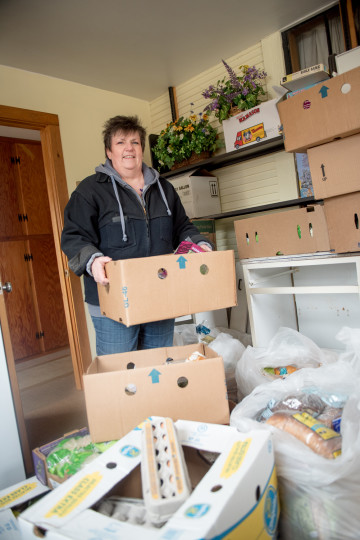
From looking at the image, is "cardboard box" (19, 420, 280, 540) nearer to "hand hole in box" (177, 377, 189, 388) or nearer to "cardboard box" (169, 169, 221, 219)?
"hand hole in box" (177, 377, 189, 388)

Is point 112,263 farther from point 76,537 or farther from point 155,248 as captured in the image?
point 76,537

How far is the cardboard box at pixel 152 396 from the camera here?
107cm

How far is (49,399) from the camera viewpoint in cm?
275

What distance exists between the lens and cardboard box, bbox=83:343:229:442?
3.52ft

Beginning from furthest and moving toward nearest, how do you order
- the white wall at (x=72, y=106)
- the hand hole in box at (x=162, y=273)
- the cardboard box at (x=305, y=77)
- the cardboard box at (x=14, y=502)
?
the white wall at (x=72, y=106) → the cardboard box at (x=305, y=77) → the hand hole in box at (x=162, y=273) → the cardboard box at (x=14, y=502)

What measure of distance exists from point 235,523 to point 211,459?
0.29 metres

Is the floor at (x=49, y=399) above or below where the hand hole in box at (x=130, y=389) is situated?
below

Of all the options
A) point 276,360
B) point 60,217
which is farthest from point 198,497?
point 60,217

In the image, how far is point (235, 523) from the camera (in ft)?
2.08

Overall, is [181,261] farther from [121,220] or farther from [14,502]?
[14,502]

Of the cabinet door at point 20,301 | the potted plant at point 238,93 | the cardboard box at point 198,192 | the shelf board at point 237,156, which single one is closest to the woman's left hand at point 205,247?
the shelf board at point 237,156

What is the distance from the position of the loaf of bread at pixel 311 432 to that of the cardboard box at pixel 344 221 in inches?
40.0

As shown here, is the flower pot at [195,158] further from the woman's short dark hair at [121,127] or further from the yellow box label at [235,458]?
the yellow box label at [235,458]

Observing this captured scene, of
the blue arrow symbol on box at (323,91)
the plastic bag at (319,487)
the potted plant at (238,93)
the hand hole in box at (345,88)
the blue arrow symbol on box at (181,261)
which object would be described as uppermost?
the potted plant at (238,93)
